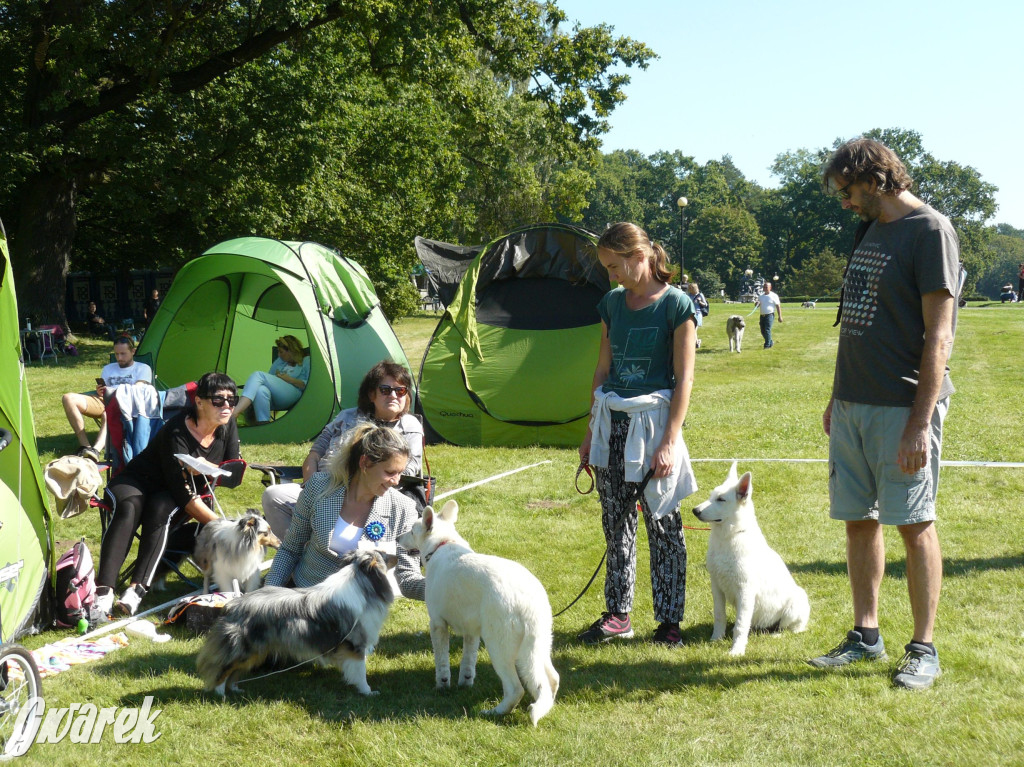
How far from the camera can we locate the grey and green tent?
8156 millimetres

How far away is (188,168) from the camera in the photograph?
51.2 ft

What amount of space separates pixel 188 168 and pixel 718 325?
1575cm

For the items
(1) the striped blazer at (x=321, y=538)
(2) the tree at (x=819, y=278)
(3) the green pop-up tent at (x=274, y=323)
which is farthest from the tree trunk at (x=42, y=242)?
(2) the tree at (x=819, y=278)

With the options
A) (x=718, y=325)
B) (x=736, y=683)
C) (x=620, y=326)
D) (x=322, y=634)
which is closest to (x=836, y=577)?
(x=736, y=683)

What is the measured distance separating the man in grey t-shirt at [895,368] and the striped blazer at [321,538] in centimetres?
166

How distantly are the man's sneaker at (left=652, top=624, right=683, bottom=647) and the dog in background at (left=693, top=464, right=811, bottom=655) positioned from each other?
154 mm

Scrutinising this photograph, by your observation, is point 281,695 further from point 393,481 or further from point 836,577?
point 836,577

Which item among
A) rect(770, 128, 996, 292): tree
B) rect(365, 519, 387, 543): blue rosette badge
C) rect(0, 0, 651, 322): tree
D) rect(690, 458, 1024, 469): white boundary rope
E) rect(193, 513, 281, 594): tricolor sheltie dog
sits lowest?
rect(690, 458, 1024, 469): white boundary rope

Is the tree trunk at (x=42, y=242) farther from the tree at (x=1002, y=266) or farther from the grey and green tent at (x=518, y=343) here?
the tree at (x=1002, y=266)

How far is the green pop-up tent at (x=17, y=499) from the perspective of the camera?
→ 11.1 ft

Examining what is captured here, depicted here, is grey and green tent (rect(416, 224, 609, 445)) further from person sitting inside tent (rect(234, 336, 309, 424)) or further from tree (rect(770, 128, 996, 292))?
tree (rect(770, 128, 996, 292))

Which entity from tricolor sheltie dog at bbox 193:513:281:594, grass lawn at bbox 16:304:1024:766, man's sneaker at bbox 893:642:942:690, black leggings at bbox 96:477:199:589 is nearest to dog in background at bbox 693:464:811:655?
grass lawn at bbox 16:304:1024:766

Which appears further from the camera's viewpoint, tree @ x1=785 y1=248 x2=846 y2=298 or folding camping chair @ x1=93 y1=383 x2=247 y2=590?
tree @ x1=785 y1=248 x2=846 y2=298

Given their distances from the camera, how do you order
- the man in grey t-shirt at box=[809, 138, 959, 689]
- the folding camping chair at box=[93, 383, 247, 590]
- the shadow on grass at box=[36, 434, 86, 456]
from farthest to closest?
the shadow on grass at box=[36, 434, 86, 456]
the folding camping chair at box=[93, 383, 247, 590]
the man in grey t-shirt at box=[809, 138, 959, 689]
